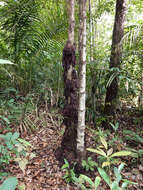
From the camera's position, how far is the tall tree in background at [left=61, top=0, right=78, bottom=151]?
1.39 metres

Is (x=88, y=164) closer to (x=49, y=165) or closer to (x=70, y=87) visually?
(x=49, y=165)

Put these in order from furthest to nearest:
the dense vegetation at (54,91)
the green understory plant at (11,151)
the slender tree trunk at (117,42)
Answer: the slender tree trunk at (117,42), the dense vegetation at (54,91), the green understory plant at (11,151)

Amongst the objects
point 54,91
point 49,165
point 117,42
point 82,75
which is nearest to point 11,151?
point 49,165

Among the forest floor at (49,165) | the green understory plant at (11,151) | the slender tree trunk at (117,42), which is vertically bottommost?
the forest floor at (49,165)

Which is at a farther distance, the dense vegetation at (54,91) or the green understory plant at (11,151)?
the dense vegetation at (54,91)

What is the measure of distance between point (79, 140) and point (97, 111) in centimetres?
129

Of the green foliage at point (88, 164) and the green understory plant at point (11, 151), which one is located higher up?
the green understory plant at point (11, 151)

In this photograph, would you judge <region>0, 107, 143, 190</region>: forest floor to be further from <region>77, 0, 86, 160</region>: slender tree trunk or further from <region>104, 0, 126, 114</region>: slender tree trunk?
<region>104, 0, 126, 114</region>: slender tree trunk

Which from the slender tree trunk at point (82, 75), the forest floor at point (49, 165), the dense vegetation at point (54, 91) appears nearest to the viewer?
the slender tree trunk at point (82, 75)

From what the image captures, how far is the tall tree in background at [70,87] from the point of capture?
1.39 meters

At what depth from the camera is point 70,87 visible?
1472 mm

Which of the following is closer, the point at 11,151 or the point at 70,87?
the point at 11,151

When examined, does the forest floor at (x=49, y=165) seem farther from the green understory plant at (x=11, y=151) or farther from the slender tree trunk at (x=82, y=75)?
the slender tree trunk at (x=82, y=75)

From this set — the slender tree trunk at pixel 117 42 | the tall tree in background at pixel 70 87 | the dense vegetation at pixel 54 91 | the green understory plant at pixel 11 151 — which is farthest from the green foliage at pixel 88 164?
the slender tree trunk at pixel 117 42
